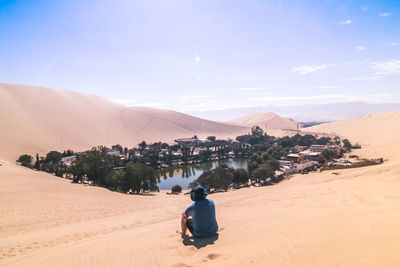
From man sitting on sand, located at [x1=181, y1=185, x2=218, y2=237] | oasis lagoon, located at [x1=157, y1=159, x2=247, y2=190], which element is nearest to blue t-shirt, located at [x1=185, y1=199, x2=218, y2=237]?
man sitting on sand, located at [x1=181, y1=185, x2=218, y2=237]

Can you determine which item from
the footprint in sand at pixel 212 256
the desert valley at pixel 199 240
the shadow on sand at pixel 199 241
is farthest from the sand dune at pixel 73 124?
the footprint in sand at pixel 212 256

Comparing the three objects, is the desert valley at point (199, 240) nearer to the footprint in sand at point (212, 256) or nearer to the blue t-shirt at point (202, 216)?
the footprint in sand at point (212, 256)

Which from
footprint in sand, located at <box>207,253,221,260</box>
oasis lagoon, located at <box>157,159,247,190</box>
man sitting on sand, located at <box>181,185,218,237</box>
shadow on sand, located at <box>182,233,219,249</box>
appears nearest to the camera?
footprint in sand, located at <box>207,253,221,260</box>

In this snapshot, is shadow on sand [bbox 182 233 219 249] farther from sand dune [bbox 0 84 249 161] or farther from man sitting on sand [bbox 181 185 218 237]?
sand dune [bbox 0 84 249 161]

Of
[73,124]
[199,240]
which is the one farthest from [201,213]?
[73,124]

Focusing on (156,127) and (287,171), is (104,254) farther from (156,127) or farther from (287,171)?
(156,127)

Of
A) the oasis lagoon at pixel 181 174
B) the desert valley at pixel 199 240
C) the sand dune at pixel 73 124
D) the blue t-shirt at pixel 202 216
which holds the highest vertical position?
the sand dune at pixel 73 124
